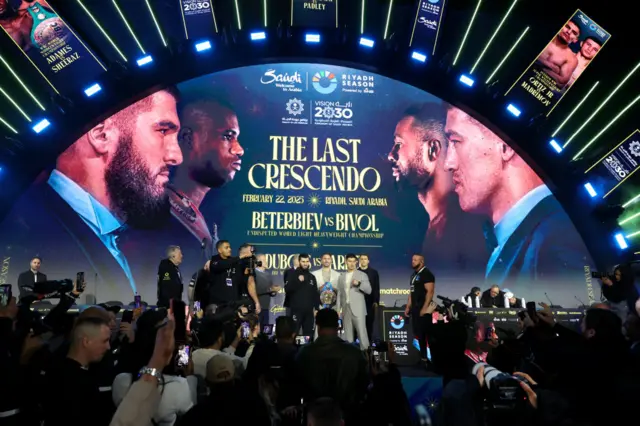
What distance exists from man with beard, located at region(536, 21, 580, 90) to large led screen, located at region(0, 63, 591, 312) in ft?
7.19

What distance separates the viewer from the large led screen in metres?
11.6

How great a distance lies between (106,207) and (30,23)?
4.62 metres

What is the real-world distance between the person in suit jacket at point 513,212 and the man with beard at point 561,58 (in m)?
2.18

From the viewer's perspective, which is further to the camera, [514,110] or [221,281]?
Answer: [514,110]

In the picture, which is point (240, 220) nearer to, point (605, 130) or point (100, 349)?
point (100, 349)

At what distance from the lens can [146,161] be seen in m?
12.0

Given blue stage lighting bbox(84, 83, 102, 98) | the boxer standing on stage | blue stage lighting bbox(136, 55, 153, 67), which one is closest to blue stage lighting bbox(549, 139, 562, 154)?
the boxer standing on stage

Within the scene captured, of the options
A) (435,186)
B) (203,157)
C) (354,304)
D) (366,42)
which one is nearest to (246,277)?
(354,304)

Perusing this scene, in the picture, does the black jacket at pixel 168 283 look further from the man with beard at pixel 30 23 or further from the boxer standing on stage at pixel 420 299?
the man with beard at pixel 30 23

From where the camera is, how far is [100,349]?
260 centimetres

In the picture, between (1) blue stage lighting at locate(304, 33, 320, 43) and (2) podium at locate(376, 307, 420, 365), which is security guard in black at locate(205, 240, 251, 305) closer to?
(2) podium at locate(376, 307, 420, 365)

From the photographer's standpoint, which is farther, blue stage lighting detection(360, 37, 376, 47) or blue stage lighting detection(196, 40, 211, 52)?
blue stage lighting detection(360, 37, 376, 47)

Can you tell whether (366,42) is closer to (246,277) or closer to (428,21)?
(428,21)

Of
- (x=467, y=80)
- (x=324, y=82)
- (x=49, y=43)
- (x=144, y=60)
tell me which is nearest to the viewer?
(x=49, y=43)
